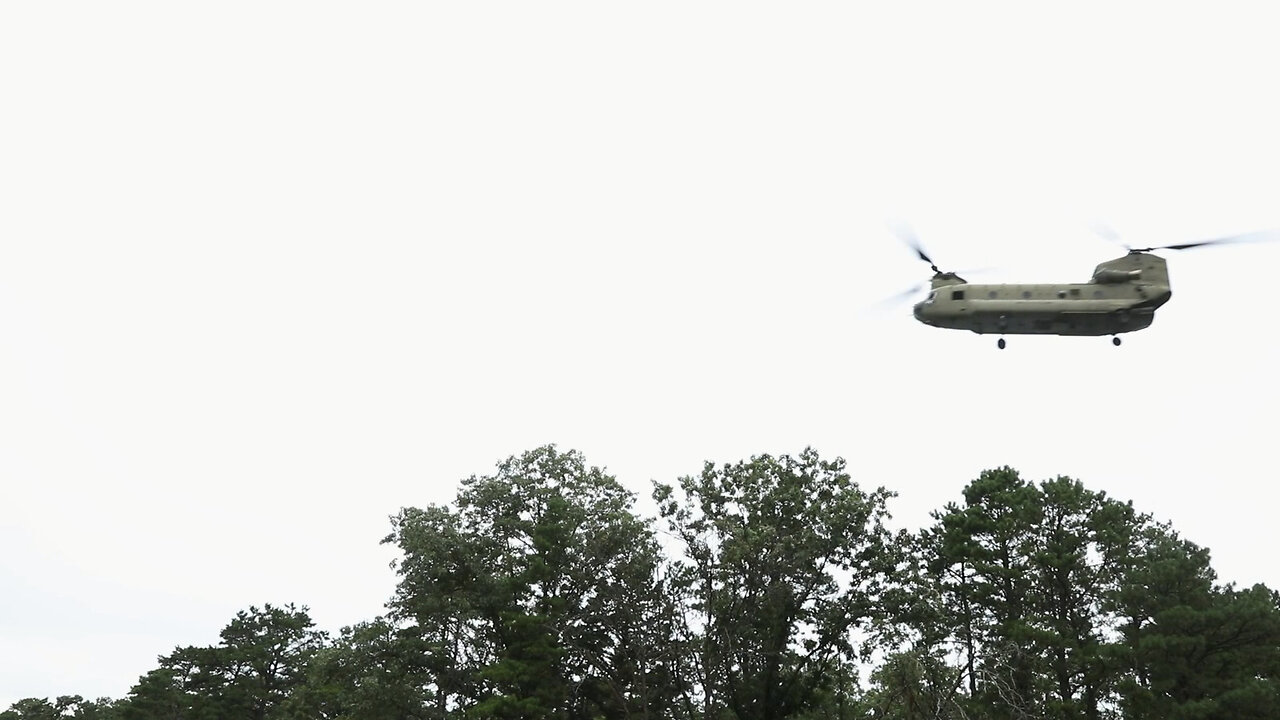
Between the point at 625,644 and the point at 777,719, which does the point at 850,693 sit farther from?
the point at 625,644

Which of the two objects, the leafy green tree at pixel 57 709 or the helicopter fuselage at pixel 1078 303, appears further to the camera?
the leafy green tree at pixel 57 709

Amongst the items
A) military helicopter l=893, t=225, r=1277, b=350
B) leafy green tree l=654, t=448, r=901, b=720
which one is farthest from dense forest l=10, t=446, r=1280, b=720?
military helicopter l=893, t=225, r=1277, b=350

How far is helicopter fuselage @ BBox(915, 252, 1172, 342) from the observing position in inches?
1024

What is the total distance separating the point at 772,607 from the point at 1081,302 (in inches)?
757

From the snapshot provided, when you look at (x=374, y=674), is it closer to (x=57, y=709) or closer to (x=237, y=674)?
(x=237, y=674)

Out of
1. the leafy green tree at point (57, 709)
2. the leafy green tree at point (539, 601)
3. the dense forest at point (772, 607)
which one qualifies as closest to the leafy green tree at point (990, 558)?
the dense forest at point (772, 607)

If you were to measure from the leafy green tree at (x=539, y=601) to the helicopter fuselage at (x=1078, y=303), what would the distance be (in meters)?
18.5

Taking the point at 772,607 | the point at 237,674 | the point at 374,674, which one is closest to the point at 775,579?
the point at 772,607

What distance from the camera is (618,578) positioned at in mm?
40219

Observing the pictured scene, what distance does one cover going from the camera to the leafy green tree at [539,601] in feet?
129

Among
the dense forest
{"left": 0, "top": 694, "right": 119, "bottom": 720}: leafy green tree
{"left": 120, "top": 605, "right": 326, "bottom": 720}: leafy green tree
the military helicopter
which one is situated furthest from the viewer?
{"left": 0, "top": 694, "right": 119, "bottom": 720}: leafy green tree

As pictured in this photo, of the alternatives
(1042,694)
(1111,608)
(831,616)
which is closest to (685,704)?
(831,616)

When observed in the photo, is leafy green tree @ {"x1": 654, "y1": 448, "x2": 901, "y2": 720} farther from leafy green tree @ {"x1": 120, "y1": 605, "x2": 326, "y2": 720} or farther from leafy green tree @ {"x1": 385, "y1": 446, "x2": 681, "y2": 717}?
leafy green tree @ {"x1": 120, "y1": 605, "x2": 326, "y2": 720}

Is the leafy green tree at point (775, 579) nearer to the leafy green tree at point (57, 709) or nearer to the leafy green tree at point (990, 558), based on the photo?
the leafy green tree at point (990, 558)
